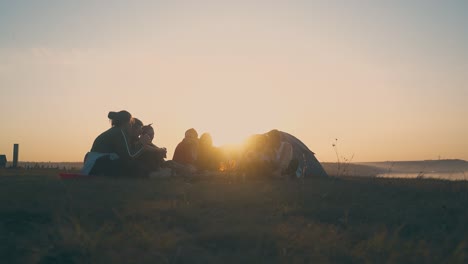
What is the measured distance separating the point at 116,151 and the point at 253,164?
3.46 m

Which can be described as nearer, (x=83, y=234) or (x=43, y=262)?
(x=43, y=262)

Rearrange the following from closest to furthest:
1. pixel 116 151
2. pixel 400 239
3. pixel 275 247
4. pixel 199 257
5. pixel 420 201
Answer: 1. pixel 199 257
2. pixel 275 247
3. pixel 400 239
4. pixel 420 201
5. pixel 116 151

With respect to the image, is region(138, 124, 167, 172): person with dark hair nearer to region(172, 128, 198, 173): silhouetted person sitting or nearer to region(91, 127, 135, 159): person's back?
region(91, 127, 135, 159): person's back

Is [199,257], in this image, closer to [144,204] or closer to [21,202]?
[144,204]

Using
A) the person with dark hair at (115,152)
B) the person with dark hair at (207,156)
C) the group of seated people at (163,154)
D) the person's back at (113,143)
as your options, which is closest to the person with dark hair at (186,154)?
the group of seated people at (163,154)

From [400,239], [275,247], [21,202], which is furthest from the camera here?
[21,202]

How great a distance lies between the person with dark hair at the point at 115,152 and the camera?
12922 millimetres

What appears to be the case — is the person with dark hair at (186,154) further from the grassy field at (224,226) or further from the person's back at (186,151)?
the grassy field at (224,226)

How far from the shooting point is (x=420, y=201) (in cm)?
894

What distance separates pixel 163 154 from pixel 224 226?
26.7 feet

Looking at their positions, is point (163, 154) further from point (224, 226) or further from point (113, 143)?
point (224, 226)

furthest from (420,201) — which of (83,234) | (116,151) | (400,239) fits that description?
(116,151)

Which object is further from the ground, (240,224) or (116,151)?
(116,151)

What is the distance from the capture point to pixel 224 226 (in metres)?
6.38
